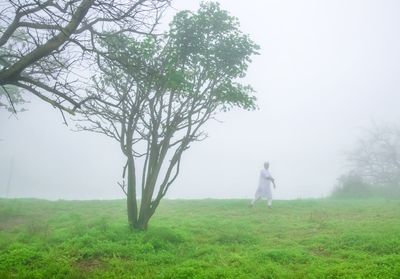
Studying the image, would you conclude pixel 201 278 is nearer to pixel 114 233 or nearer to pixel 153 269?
pixel 153 269

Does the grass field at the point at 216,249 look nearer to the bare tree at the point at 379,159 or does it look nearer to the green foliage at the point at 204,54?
the green foliage at the point at 204,54

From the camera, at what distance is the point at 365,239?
36.7 feet

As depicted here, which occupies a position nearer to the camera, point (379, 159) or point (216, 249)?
point (216, 249)

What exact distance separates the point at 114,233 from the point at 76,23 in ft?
22.4

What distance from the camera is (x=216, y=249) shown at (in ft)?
35.2

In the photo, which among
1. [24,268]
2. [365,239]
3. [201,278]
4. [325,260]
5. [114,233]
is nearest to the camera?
[201,278]

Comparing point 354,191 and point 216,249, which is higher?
point 354,191

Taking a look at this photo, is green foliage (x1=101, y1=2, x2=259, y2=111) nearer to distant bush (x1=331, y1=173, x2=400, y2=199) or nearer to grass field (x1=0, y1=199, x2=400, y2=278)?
grass field (x1=0, y1=199, x2=400, y2=278)

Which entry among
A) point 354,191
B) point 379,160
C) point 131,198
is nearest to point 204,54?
point 131,198

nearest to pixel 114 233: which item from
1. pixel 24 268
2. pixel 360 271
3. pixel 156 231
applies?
pixel 156 231

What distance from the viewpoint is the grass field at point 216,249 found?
331 inches

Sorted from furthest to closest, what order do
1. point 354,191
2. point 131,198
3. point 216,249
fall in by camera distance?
point 354,191
point 131,198
point 216,249

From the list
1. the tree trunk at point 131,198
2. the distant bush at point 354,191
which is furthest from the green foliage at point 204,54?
the distant bush at point 354,191

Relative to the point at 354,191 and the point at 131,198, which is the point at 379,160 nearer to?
the point at 354,191
